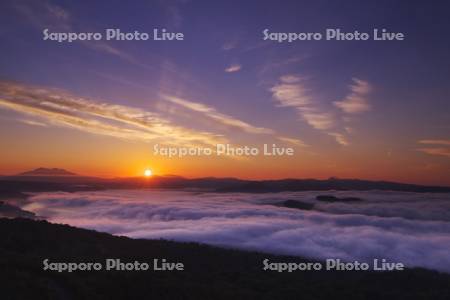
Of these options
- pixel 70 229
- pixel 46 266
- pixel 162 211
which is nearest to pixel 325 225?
pixel 162 211

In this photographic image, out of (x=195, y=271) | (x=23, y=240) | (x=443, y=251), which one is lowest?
(x=443, y=251)

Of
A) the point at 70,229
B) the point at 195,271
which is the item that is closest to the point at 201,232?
the point at 70,229

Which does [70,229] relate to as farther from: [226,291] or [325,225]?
[325,225]

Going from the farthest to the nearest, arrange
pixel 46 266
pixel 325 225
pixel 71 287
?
pixel 325 225
pixel 46 266
pixel 71 287

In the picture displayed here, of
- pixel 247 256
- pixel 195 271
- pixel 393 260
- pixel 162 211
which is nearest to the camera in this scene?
pixel 195 271

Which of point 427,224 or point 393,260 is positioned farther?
point 427,224

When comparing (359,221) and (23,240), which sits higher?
(23,240)

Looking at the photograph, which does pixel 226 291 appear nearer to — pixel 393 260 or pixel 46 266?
pixel 46 266
